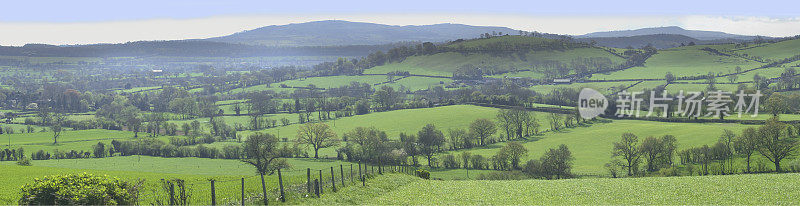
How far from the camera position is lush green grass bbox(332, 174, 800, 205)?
3538cm

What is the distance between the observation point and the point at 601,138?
11406cm

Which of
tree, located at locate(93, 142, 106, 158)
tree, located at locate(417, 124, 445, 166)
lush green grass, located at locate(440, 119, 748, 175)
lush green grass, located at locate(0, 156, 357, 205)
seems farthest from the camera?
tree, located at locate(93, 142, 106, 158)

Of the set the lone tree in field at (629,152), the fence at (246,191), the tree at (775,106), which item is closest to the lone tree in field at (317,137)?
the fence at (246,191)

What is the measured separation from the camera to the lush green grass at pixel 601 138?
3884 inches

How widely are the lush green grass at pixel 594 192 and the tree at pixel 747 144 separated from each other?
43.4 metres

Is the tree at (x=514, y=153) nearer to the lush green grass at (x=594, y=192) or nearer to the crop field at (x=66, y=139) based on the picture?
the lush green grass at (x=594, y=192)

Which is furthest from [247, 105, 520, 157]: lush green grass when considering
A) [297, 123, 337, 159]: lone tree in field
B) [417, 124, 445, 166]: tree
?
[417, 124, 445, 166]: tree

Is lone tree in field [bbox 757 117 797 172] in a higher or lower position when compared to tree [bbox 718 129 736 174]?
higher

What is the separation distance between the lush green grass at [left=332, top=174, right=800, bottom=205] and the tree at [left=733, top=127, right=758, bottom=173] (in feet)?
142

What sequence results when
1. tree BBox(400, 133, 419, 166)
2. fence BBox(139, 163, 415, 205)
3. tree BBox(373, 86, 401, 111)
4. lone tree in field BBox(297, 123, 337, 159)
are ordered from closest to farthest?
fence BBox(139, 163, 415, 205) → tree BBox(400, 133, 419, 166) → lone tree in field BBox(297, 123, 337, 159) → tree BBox(373, 86, 401, 111)

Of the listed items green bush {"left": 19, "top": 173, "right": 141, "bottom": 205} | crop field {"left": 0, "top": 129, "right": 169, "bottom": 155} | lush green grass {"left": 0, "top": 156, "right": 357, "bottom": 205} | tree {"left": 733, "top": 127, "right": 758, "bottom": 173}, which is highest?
green bush {"left": 19, "top": 173, "right": 141, "bottom": 205}

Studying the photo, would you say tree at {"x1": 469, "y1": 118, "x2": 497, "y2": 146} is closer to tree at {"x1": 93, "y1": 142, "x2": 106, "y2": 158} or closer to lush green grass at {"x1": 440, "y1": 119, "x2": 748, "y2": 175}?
lush green grass at {"x1": 440, "y1": 119, "x2": 748, "y2": 175}

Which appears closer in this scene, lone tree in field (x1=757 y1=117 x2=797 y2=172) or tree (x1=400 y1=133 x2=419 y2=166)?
lone tree in field (x1=757 y1=117 x2=797 y2=172)

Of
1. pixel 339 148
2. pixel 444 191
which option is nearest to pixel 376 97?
pixel 339 148
